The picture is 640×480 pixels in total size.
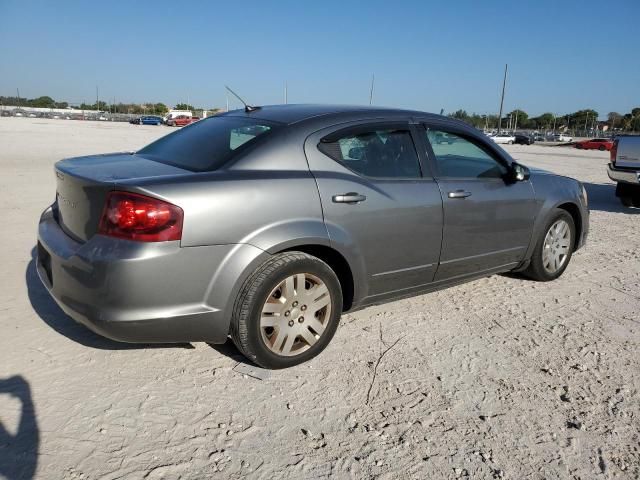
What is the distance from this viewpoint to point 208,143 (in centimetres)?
330

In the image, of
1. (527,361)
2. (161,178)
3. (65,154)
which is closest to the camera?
(161,178)

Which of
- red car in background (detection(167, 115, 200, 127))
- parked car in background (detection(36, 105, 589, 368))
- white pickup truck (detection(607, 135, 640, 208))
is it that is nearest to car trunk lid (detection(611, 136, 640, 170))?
white pickup truck (detection(607, 135, 640, 208))

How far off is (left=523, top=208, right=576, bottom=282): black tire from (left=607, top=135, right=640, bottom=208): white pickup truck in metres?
Answer: 4.92

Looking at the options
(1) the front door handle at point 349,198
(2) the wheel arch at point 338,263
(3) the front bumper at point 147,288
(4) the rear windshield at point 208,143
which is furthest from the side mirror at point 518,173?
(3) the front bumper at point 147,288

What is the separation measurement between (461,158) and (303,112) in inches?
52.9

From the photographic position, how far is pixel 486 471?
223 cm

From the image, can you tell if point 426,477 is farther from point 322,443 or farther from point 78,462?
point 78,462

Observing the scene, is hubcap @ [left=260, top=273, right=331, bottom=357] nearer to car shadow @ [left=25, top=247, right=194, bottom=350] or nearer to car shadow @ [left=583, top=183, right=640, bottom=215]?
car shadow @ [left=25, top=247, right=194, bottom=350]

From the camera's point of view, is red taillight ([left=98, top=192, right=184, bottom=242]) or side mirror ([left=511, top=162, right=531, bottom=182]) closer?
red taillight ([left=98, top=192, right=184, bottom=242])

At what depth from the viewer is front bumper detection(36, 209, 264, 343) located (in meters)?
2.51

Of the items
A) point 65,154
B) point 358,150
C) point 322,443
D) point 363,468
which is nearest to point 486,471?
point 363,468

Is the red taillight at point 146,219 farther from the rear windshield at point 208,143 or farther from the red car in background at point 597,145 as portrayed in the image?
the red car in background at point 597,145

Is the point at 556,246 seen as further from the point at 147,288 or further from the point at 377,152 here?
the point at 147,288

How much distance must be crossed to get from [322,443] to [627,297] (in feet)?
11.1
